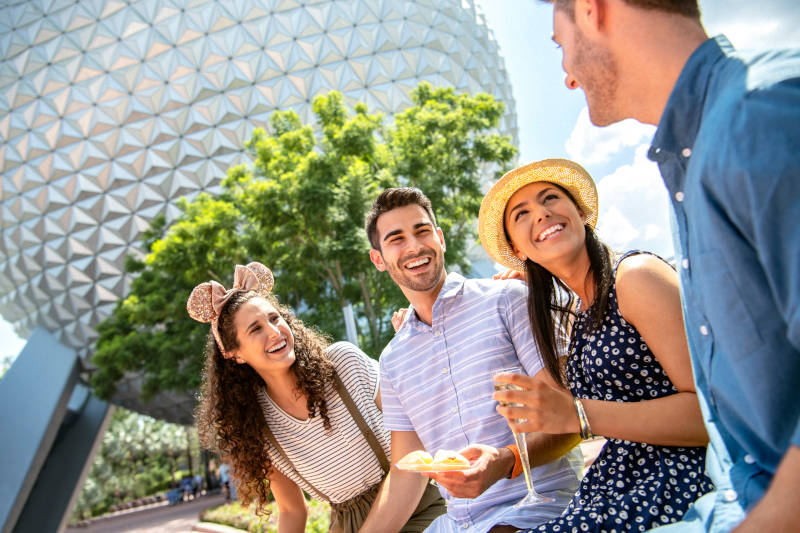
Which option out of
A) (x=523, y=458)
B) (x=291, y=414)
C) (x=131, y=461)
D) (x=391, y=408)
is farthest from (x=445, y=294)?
(x=131, y=461)

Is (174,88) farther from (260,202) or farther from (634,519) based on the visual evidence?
(634,519)

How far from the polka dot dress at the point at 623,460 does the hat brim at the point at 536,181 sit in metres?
0.65

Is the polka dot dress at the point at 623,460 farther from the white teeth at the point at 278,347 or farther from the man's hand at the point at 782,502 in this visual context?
the white teeth at the point at 278,347

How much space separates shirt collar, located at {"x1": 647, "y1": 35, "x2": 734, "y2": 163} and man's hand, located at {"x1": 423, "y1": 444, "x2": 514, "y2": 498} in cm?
134

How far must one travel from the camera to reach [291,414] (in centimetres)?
375

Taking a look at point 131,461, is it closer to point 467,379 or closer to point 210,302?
point 210,302

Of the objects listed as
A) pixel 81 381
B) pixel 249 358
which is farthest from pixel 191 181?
pixel 249 358

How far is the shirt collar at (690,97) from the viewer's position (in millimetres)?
1226

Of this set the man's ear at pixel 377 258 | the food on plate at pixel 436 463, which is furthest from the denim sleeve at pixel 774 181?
the man's ear at pixel 377 258

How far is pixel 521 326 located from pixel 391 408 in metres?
0.89

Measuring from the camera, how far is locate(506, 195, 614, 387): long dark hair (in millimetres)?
2434

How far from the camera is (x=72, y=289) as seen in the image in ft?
75.9

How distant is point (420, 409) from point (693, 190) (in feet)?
6.58

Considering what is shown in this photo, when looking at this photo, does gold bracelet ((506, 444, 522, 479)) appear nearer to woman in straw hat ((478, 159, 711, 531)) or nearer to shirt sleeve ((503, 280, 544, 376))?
woman in straw hat ((478, 159, 711, 531))
